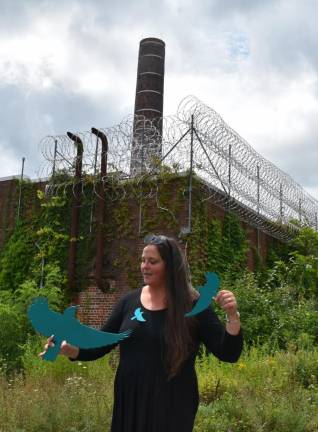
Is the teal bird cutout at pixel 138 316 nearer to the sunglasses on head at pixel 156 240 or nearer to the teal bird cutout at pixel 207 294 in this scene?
the teal bird cutout at pixel 207 294

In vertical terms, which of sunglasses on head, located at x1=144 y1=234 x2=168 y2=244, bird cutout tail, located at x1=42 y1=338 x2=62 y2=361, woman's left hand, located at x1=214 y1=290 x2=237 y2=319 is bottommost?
bird cutout tail, located at x1=42 y1=338 x2=62 y2=361

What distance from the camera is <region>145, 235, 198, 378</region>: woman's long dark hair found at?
2.77 metres

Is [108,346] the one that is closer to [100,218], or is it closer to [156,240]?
[156,240]

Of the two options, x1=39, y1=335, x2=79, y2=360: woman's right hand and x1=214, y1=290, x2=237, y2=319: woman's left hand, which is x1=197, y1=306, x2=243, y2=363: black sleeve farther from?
x1=39, y1=335, x2=79, y2=360: woman's right hand

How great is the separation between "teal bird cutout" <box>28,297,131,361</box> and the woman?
0.04 metres

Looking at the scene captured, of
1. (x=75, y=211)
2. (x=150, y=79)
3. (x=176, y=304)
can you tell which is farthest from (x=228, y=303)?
(x=150, y=79)

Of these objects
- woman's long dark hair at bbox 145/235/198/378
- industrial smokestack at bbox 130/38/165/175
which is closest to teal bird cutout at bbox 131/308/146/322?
woman's long dark hair at bbox 145/235/198/378

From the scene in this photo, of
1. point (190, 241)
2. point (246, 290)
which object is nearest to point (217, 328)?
point (246, 290)

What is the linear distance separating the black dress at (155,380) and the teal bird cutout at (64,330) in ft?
0.31

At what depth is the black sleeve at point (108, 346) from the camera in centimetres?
305

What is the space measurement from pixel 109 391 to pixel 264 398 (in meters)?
1.58

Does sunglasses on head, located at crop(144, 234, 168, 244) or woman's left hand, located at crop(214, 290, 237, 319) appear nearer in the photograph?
woman's left hand, located at crop(214, 290, 237, 319)

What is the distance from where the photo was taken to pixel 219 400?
6.23 meters

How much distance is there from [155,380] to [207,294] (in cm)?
47
